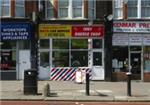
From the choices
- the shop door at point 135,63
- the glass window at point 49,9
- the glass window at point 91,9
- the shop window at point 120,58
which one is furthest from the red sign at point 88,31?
the shop door at point 135,63

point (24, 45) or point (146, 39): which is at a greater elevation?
point (146, 39)

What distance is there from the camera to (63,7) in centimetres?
3378

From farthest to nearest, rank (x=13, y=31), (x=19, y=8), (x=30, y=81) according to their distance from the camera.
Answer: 1. (x=19, y=8)
2. (x=13, y=31)
3. (x=30, y=81)

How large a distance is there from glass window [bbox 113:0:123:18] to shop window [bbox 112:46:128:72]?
2.34 meters

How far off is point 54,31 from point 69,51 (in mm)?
1815

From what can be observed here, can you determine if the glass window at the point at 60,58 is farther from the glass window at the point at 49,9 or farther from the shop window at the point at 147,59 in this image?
the shop window at the point at 147,59

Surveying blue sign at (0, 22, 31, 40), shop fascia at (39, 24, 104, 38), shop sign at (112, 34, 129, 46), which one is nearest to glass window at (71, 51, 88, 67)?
shop fascia at (39, 24, 104, 38)

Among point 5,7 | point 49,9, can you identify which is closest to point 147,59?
point 49,9

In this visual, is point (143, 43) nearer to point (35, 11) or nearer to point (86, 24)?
point (86, 24)

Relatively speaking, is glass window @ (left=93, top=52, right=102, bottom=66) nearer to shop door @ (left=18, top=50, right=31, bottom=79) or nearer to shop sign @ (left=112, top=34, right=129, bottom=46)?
shop sign @ (left=112, top=34, right=129, bottom=46)

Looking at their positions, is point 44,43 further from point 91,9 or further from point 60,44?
point 91,9

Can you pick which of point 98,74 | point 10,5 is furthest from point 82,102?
point 10,5

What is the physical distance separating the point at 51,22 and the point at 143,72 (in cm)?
752

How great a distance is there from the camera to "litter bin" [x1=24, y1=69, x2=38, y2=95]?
74.1ft
